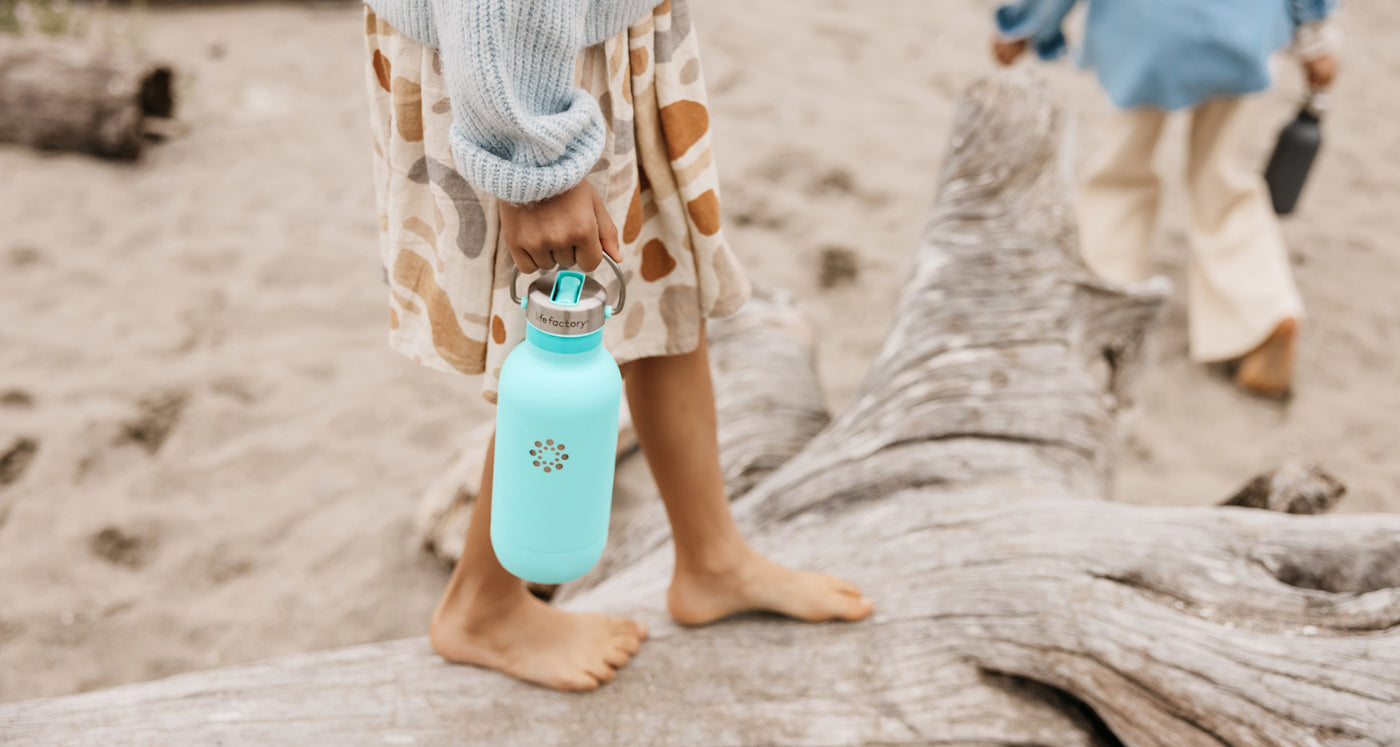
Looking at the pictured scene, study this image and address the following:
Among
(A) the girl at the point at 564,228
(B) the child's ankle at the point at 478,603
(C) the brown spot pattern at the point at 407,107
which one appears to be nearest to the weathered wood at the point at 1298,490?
(A) the girl at the point at 564,228

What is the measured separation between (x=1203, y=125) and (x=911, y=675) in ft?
8.29

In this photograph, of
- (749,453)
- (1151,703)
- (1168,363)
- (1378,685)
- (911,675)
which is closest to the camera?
(1378,685)

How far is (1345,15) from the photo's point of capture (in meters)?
5.87

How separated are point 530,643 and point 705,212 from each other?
32.1 inches

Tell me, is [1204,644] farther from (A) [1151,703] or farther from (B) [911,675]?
(B) [911,675]

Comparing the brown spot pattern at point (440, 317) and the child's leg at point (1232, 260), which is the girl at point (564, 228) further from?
the child's leg at point (1232, 260)

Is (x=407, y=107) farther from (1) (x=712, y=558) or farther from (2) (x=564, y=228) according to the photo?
(1) (x=712, y=558)

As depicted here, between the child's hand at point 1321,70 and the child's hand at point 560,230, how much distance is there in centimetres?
290

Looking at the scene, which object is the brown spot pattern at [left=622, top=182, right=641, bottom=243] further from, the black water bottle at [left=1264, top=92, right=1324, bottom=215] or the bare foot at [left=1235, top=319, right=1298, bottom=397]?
the black water bottle at [left=1264, top=92, right=1324, bottom=215]

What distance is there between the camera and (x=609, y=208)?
54.2 inches

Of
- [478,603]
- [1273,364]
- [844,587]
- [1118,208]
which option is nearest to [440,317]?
[478,603]

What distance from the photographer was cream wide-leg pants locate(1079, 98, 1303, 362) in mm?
3445

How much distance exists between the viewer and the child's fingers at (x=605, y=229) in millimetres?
1260

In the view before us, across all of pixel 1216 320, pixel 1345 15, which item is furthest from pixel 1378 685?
pixel 1345 15
